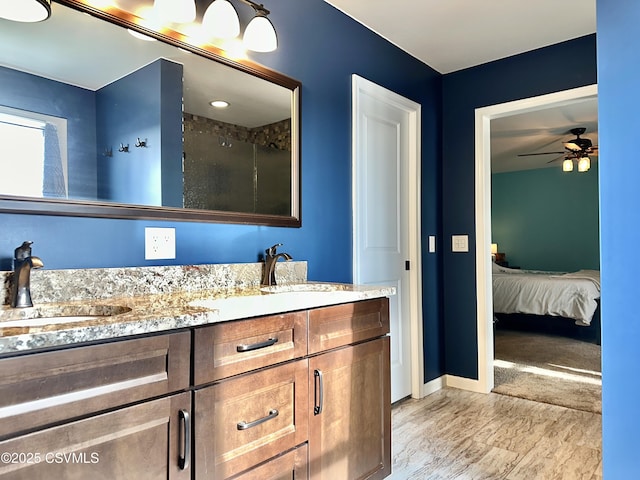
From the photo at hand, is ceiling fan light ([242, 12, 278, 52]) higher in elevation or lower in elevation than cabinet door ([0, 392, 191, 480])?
higher

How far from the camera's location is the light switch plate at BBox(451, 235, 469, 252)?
3.33 meters

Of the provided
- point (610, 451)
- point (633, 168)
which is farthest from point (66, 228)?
point (610, 451)

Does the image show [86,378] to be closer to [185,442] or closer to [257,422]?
[185,442]

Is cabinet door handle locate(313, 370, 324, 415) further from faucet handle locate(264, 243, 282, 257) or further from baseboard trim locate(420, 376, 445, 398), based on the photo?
baseboard trim locate(420, 376, 445, 398)

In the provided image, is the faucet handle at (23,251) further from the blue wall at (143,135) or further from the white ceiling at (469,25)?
the white ceiling at (469,25)

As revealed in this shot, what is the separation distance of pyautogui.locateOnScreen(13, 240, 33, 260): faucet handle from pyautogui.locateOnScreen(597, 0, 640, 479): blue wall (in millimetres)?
1864

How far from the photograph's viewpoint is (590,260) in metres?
7.10

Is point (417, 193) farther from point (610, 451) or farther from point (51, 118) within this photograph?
point (51, 118)

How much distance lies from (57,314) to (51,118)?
63 centimetres

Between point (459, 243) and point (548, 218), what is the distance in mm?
5040

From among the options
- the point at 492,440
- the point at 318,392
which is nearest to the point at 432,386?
the point at 492,440

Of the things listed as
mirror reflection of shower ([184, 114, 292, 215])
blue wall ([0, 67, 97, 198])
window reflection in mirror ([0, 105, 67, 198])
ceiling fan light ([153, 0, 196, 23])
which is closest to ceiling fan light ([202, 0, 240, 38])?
ceiling fan light ([153, 0, 196, 23])

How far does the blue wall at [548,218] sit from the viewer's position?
23.3 feet

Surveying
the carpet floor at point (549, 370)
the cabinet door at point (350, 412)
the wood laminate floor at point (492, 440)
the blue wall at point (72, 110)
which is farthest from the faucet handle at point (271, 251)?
the carpet floor at point (549, 370)
